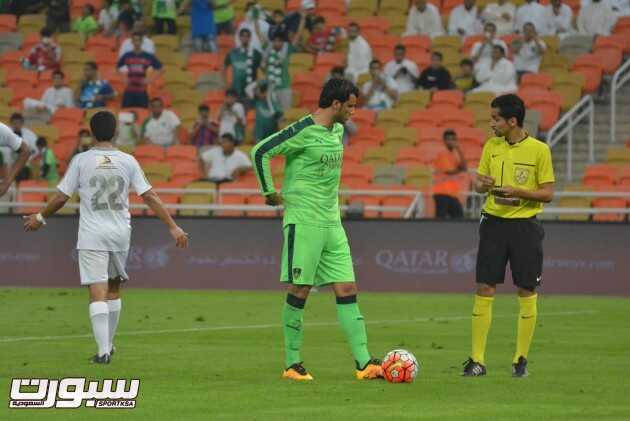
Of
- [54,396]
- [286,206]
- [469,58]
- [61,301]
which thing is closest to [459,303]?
[61,301]

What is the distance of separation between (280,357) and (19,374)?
9.24 ft

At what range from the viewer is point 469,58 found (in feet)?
105

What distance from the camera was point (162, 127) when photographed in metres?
31.9

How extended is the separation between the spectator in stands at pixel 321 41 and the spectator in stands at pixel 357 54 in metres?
1.18

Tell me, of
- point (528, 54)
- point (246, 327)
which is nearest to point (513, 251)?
point (246, 327)

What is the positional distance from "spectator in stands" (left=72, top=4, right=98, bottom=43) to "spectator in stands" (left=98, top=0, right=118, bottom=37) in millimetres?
174

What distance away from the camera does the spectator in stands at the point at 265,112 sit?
102 ft

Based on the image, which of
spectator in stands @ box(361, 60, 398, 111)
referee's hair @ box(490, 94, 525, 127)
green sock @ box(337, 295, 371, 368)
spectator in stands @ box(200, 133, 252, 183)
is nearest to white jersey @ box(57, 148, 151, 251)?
green sock @ box(337, 295, 371, 368)

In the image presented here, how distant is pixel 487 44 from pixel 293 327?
18647 millimetres

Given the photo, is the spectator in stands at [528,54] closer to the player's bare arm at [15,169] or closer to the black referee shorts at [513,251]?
the black referee shorts at [513,251]

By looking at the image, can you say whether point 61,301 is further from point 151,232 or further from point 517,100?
point 517,100

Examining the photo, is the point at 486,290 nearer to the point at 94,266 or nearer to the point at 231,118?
the point at 94,266

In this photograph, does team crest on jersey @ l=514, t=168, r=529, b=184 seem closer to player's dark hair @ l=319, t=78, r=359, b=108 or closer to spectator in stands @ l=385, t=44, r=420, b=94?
→ player's dark hair @ l=319, t=78, r=359, b=108

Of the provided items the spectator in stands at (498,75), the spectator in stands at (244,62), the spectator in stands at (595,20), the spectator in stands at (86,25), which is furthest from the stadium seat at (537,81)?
the spectator in stands at (86,25)
